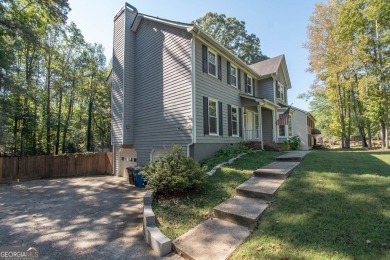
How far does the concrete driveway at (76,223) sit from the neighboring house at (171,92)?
3166mm

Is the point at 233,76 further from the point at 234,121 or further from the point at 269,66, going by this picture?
the point at 269,66

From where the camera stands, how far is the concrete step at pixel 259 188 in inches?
193

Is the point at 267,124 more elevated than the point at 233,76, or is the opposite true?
the point at 233,76

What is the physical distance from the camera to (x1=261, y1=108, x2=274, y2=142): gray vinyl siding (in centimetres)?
1445

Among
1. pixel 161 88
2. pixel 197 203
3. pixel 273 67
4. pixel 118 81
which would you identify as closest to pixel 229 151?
pixel 161 88

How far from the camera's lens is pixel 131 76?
1148 centimetres

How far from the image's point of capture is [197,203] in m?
5.07

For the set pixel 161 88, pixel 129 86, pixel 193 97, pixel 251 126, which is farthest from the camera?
pixel 251 126

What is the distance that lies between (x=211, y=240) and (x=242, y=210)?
1.06m

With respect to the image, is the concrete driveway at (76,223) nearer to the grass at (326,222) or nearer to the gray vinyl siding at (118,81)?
the grass at (326,222)

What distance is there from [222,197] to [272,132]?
10.4 m

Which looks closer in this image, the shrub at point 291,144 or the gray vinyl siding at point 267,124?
the shrub at point 291,144

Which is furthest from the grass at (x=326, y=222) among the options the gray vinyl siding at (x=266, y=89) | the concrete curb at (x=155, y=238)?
the gray vinyl siding at (x=266, y=89)

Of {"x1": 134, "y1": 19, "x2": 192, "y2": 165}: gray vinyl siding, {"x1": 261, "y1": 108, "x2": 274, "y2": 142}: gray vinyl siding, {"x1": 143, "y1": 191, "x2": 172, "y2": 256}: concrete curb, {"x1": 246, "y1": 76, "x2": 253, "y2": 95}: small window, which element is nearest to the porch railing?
{"x1": 261, "y1": 108, "x2": 274, "y2": 142}: gray vinyl siding
